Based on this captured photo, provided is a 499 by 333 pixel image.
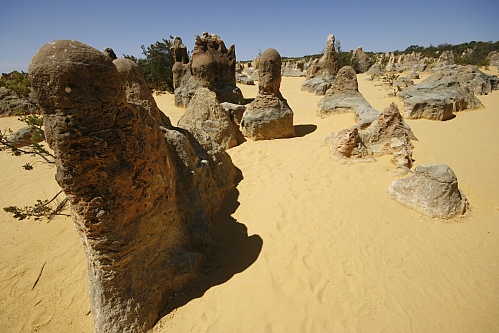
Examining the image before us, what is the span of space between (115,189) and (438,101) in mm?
9748

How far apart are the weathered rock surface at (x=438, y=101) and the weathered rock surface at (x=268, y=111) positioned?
4442 millimetres

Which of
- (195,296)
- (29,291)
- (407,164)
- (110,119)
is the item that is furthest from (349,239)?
(29,291)

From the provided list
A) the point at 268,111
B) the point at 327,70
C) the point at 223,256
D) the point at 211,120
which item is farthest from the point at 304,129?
the point at 327,70

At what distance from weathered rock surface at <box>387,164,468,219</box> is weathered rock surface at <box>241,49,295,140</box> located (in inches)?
157

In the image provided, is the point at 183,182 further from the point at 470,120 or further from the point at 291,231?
the point at 470,120

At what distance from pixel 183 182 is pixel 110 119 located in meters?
1.28

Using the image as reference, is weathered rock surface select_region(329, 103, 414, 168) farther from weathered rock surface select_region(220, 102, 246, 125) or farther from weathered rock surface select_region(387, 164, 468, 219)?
weathered rock surface select_region(220, 102, 246, 125)

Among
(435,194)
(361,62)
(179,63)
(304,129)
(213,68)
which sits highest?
(179,63)

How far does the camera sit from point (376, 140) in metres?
5.56

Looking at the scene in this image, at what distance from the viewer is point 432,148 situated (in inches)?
231

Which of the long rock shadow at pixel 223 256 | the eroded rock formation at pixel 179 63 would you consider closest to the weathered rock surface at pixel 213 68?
the eroded rock formation at pixel 179 63

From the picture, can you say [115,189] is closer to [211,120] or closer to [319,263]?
[319,263]

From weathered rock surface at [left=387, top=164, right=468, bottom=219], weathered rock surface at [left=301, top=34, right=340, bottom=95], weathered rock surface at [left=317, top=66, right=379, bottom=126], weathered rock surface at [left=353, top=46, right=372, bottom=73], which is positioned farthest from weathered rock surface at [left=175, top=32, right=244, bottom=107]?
weathered rock surface at [left=353, top=46, right=372, bottom=73]

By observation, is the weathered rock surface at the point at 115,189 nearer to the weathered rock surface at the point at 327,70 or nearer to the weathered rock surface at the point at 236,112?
the weathered rock surface at the point at 236,112
